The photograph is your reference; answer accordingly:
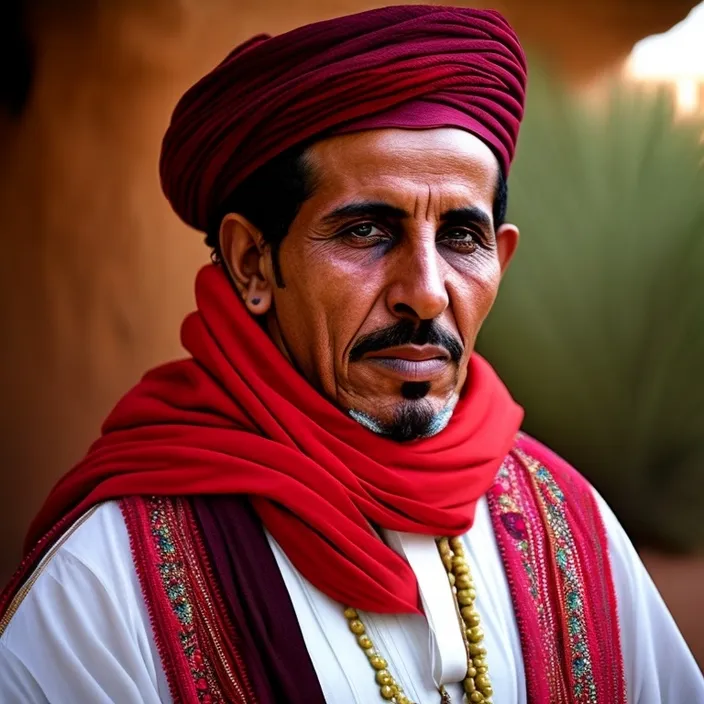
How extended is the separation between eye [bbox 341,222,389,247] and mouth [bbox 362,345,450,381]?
179mm

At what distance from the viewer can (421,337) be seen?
1.42 metres

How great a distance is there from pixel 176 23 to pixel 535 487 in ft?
5.16

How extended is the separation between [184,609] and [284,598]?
152 millimetres

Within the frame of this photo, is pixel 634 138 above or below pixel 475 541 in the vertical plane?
above

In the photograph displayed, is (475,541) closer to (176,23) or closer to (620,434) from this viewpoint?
(620,434)

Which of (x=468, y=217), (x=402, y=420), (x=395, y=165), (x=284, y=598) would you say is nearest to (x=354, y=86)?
(x=395, y=165)

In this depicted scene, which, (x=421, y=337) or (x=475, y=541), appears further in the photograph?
(x=475, y=541)

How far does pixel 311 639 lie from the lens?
1337mm

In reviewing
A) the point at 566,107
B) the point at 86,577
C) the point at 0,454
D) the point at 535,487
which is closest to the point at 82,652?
the point at 86,577

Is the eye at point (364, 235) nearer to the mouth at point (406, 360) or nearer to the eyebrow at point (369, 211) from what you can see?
the eyebrow at point (369, 211)

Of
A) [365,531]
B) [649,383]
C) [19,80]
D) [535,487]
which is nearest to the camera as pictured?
[365,531]

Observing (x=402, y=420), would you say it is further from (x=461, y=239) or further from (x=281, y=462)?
(x=461, y=239)

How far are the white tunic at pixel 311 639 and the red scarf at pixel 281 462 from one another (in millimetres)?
52

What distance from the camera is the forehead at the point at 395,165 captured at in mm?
1389
